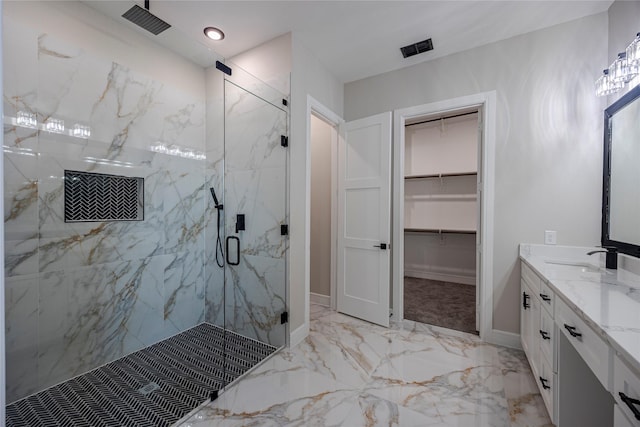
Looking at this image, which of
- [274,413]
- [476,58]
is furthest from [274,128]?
[274,413]

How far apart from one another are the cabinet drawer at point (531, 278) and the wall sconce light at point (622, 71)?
136 centimetres

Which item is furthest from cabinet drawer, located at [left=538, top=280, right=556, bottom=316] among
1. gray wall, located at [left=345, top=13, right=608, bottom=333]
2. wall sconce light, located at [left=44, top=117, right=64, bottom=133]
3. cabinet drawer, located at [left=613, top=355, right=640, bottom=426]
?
wall sconce light, located at [left=44, top=117, right=64, bottom=133]

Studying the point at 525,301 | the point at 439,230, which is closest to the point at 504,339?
the point at 525,301

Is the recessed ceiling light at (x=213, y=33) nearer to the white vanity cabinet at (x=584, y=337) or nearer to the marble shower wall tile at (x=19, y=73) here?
the marble shower wall tile at (x=19, y=73)

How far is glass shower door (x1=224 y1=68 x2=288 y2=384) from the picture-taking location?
2545 mm

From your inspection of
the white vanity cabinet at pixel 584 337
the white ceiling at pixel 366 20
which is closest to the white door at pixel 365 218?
the white ceiling at pixel 366 20

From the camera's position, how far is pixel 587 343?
117 centimetres

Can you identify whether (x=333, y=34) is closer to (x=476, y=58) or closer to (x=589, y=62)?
(x=476, y=58)

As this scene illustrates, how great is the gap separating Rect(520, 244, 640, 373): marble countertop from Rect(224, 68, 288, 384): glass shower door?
1968mm

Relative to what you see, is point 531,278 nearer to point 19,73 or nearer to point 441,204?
point 441,204

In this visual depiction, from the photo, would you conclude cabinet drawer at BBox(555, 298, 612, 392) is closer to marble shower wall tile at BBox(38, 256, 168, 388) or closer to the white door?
the white door

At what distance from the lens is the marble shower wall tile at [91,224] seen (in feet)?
6.11

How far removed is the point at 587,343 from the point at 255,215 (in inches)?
92.8

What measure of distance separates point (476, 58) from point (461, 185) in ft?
7.89
